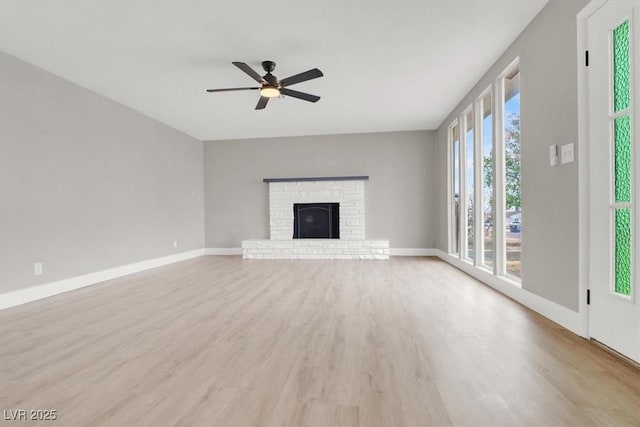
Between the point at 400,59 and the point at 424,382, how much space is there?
3.12m

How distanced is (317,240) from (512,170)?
3875mm

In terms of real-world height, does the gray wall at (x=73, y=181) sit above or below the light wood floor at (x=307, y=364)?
above

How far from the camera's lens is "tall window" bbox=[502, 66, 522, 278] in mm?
3195

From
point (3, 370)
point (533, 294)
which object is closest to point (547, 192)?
point (533, 294)

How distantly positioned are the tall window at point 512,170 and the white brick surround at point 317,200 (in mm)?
3363

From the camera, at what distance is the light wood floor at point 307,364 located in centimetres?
134

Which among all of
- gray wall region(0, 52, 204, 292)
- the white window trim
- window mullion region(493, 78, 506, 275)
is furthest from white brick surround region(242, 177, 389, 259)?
window mullion region(493, 78, 506, 275)

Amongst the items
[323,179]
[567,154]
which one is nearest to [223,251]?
[323,179]

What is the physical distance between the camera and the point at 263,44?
3.06m

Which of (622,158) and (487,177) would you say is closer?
(622,158)

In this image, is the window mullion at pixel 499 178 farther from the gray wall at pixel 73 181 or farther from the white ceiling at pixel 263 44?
the gray wall at pixel 73 181

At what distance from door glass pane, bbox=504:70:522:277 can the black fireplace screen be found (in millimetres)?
3701

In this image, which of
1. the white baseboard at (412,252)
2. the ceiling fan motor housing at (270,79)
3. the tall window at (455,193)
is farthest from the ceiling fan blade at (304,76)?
the white baseboard at (412,252)

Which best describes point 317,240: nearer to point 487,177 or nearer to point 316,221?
point 316,221
